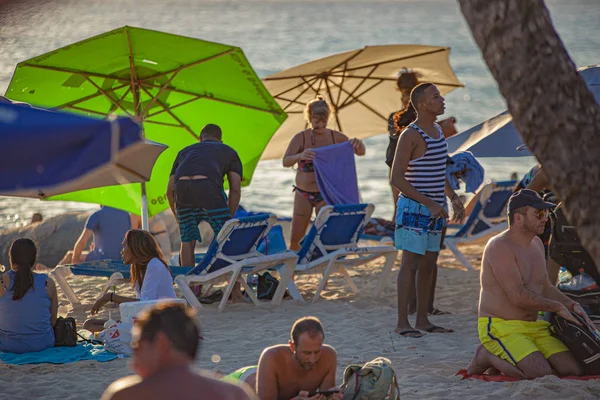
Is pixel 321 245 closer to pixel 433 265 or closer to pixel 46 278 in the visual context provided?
pixel 433 265

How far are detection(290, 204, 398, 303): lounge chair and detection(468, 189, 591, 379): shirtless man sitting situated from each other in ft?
9.13

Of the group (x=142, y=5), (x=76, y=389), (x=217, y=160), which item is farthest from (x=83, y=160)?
(x=142, y=5)

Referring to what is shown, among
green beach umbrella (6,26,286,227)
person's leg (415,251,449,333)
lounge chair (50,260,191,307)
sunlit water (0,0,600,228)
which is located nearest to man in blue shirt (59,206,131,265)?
green beach umbrella (6,26,286,227)

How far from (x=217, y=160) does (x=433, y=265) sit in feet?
7.35

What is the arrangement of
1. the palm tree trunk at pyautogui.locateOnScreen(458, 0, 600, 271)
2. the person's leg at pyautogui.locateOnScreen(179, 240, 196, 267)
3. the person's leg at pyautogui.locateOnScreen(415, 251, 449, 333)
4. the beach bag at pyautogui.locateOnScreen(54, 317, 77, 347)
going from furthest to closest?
the person's leg at pyautogui.locateOnScreen(179, 240, 196, 267), the person's leg at pyautogui.locateOnScreen(415, 251, 449, 333), the beach bag at pyautogui.locateOnScreen(54, 317, 77, 347), the palm tree trunk at pyautogui.locateOnScreen(458, 0, 600, 271)

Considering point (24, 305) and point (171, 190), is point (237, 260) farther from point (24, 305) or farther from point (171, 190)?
point (24, 305)

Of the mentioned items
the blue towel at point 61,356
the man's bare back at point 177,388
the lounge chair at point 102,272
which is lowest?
the blue towel at point 61,356

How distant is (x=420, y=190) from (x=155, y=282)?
1.81 metres

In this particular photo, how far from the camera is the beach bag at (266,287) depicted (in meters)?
8.45

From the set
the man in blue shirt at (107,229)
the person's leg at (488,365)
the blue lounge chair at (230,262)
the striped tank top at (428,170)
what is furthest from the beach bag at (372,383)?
the man in blue shirt at (107,229)

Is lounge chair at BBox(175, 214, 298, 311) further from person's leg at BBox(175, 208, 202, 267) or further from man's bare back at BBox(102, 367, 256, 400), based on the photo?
man's bare back at BBox(102, 367, 256, 400)

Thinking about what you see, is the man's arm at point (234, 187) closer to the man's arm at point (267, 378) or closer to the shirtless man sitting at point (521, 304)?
the shirtless man sitting at point (521, 304)

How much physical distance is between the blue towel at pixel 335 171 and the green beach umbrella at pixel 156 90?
97 cm

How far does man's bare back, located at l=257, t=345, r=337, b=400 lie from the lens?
4.57 meters
